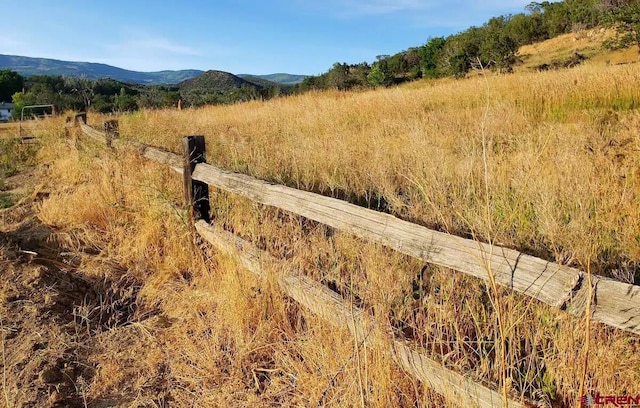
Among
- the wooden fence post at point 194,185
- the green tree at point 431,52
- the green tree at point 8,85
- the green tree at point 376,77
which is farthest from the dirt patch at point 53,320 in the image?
the green tree at point 8,85

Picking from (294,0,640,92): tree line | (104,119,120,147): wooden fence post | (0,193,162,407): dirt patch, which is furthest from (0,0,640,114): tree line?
(0,193,162,407): dirt patch

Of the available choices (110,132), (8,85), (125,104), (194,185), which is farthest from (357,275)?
(8,85)

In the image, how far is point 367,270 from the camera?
2648 mm

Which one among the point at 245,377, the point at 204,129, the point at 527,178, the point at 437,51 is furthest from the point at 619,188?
the point at 437,51

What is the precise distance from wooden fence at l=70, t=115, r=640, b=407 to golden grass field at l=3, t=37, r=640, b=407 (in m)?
0.08

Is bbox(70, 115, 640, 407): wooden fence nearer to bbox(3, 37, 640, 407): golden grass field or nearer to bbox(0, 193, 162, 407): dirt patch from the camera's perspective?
bbox(3, 37, 640, 407): golden grass field

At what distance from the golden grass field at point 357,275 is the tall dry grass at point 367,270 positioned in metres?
0.01

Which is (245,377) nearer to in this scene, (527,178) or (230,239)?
(230,239)

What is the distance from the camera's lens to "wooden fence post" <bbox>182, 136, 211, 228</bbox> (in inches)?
166

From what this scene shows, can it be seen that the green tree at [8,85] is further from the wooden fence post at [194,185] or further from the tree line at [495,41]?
the wooden fence post at [194,185]

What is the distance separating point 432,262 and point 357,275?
2.60 feet

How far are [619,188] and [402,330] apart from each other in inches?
89.0

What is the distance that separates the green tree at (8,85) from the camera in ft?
308

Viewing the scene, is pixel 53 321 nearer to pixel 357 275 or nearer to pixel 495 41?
pixel 357 275
